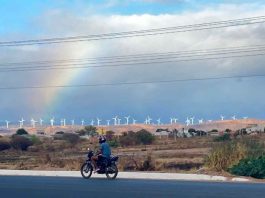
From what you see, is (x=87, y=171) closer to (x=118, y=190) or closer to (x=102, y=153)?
(x=102, y=153)

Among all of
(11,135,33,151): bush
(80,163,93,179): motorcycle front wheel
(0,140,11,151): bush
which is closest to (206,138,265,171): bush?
(80,163,93,179): motorcycle front wheel

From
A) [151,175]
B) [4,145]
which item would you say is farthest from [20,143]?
[151,175]

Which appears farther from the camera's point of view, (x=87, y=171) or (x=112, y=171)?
(x=87, y=171)

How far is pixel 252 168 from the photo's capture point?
32625 mm

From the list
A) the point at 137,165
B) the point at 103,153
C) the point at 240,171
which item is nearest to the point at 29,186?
the point at 103,153

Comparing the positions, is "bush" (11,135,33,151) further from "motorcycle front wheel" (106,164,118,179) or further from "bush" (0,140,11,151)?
"motorcycle front wheel" (106,164,118,179)

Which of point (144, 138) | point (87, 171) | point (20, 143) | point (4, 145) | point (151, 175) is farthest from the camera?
point (144, 138)

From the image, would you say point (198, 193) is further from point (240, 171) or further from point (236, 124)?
point (236, 124)

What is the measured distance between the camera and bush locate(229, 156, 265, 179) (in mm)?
32312

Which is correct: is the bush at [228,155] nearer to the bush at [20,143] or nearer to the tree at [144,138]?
the bush at [20,143]

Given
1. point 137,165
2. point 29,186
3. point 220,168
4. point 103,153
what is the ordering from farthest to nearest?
point 137,165 < point 220,168 < point 103,153 < point 29,186

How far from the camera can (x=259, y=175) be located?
106ft

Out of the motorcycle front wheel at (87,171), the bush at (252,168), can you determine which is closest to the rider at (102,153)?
the motorcycle front wheel at (87,171)

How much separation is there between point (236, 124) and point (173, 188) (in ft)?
518
